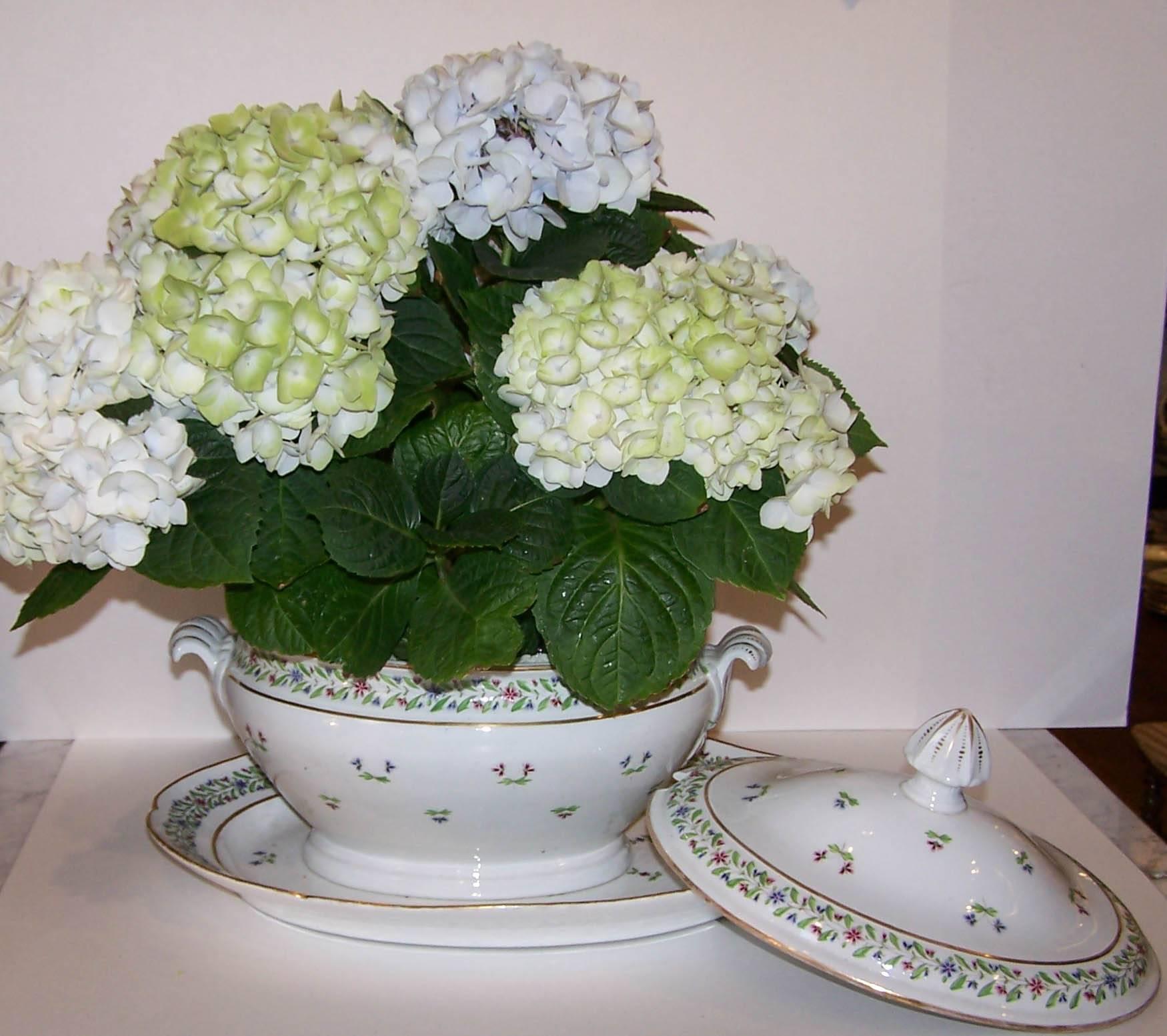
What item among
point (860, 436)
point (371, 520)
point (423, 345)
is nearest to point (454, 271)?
point (423, 345)

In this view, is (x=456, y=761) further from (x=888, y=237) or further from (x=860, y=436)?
(x=888, y=237)

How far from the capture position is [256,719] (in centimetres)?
75

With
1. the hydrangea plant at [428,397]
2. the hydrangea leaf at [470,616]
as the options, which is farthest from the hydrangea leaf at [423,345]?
the hydrangea leaf at [470,616]

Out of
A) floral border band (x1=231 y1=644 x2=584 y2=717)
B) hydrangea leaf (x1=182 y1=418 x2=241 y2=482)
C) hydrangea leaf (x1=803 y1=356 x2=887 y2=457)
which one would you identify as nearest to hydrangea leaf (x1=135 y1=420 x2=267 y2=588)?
hydrangea leaf (x1=182 y1=418 x2=241 y2=482)

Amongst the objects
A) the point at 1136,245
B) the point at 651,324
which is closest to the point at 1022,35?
the point at 1136,245

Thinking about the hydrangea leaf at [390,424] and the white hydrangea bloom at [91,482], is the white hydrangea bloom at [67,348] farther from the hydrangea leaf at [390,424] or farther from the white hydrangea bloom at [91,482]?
the hydrangea leaf at [390,424]

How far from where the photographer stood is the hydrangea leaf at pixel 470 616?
2.14 feet

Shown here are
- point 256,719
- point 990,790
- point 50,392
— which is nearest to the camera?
point 50,392

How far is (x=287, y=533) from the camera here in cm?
68

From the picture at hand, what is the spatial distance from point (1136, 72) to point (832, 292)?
0.30 metres

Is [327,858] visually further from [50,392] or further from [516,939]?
[50,392]

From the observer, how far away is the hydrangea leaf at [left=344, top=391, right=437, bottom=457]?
Answer: 677 millimetres

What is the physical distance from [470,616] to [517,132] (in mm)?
264

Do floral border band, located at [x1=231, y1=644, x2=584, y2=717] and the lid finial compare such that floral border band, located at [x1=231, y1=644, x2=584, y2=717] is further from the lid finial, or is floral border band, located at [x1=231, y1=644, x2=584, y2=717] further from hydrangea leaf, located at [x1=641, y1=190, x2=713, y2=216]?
hydrangea leaf, located at [x1=641, y1=190, x2=713, y2=216]
